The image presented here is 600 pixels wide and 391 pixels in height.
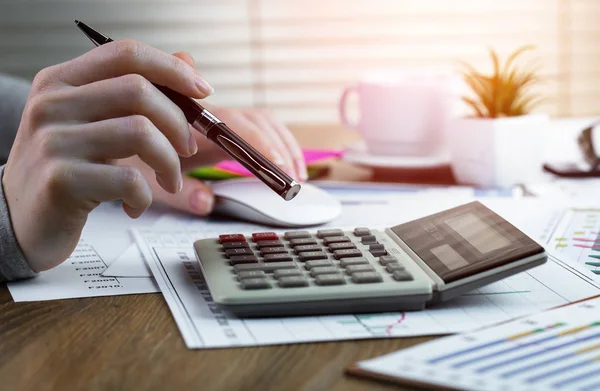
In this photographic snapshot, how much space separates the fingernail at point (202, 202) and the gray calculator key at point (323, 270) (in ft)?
0.97

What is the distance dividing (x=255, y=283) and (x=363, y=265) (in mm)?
74

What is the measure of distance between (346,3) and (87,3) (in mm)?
878

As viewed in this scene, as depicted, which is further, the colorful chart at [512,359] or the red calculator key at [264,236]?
the red calculator key at [264,236]

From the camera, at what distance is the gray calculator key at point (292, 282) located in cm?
48

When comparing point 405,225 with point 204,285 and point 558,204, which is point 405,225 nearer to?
point 204,285

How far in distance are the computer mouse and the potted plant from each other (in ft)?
0.68

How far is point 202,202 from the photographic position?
778 mm

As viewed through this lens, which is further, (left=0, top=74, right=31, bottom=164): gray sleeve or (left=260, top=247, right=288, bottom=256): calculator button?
(left=0, top=74, right=31, bottom=164): gray sleeve

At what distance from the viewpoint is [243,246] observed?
560mm

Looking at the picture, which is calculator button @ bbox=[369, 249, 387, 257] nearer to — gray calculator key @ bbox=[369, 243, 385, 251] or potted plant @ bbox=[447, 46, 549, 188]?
gray calculator key @ bbox=[369, 243, 385, 251]

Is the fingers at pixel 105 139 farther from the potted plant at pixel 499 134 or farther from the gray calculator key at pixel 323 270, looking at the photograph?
the potted plant at pixel 499 134

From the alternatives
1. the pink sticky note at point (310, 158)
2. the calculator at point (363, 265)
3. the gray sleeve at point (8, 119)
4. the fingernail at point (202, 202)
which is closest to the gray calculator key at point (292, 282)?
the calculator at point (363, 265)

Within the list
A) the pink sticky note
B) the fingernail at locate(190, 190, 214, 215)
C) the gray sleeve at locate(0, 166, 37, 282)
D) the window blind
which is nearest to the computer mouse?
the fingernail at locate(190, 190, 214, 215)

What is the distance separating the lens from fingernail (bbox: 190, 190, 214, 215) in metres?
0.78
